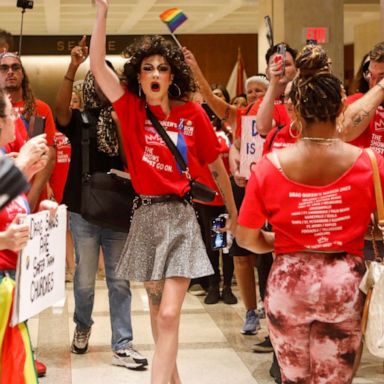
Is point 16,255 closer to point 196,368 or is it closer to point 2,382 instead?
point 2,382

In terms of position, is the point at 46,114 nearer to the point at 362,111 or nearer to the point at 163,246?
the point at 163,246

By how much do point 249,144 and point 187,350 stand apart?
1366 mm

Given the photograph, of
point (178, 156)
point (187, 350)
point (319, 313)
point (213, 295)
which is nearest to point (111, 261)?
point (187, 350)

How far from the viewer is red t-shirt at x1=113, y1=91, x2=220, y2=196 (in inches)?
158

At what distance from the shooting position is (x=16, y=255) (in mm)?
2904

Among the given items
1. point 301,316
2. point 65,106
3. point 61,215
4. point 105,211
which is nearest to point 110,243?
point 105,211

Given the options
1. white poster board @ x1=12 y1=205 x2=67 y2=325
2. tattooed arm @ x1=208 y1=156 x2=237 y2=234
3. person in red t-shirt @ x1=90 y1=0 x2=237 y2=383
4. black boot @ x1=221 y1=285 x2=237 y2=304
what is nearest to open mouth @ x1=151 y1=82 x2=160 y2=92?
person in red t-shirt @ x1=90 y1=0 x2=237 y2=383

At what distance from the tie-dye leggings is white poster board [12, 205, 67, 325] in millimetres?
777

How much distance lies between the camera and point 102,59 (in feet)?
12.9

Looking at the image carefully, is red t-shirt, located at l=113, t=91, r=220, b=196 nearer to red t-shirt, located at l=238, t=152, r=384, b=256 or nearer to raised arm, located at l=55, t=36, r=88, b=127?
raised arm, located at l=55, t=36, r=88, b=127

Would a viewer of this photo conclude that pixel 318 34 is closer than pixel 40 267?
No

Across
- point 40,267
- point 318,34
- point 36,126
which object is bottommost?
point 40,267

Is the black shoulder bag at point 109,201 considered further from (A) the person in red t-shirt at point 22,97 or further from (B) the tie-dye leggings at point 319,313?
(B) the tie-dye leggings at point 319,313

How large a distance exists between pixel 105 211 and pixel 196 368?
1084mm
